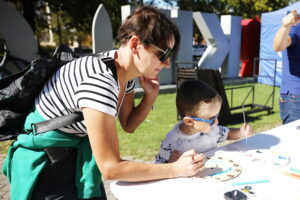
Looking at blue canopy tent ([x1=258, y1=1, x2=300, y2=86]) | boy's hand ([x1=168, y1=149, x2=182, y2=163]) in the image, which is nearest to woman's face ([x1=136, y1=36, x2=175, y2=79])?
boy's hand ([x1=168, y1=149, x2=182, y2=163])

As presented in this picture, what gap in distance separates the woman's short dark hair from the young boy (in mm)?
504

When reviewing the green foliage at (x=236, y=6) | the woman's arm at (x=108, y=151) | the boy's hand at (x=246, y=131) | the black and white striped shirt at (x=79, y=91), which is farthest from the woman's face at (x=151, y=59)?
the green foliage at (x=236, y=6)

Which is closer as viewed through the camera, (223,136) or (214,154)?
(214,154)

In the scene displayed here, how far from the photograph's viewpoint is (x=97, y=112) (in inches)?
42.7

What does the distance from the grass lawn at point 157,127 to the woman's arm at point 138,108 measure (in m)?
2.44

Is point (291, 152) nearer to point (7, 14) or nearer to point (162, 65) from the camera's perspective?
point (162, 65)

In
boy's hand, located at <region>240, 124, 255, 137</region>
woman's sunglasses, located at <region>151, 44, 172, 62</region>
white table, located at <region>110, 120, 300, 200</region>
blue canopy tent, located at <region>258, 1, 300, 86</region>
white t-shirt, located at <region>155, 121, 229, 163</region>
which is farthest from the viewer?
blue canopy tent, located at <region>258, 1, 300, 86</region>

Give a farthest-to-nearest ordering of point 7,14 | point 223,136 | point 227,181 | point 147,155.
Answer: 1. point 7,14
2. point 147,155
3. point 223,136
4. point 227,181

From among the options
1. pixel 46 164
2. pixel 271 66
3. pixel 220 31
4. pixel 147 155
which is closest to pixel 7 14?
pixel 147 155

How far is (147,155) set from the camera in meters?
4.26

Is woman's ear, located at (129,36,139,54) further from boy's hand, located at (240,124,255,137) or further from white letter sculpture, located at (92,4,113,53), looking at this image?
white letter sculpture, located at (92,4,113,53)

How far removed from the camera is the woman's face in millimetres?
1273

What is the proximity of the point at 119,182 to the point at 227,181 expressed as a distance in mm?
503

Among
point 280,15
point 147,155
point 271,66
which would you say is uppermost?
point 280,15
